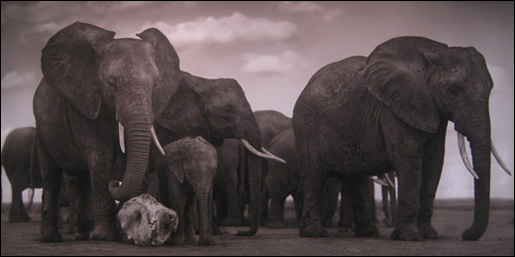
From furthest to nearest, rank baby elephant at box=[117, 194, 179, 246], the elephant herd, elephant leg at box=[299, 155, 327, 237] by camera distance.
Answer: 1. elephant leg at box=[299, 155, 327, 237]
2. the elephant herd
3. baby elephant at box=[117, 194, 179, 246]

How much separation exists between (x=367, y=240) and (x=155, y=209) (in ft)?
11.2

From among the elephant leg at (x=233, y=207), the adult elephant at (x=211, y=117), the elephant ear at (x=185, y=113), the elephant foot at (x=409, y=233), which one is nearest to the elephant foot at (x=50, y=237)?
the adult elephant at (x=211, y=117)

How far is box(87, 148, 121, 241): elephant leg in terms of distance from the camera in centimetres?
1012

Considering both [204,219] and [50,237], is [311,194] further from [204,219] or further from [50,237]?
[50,237]

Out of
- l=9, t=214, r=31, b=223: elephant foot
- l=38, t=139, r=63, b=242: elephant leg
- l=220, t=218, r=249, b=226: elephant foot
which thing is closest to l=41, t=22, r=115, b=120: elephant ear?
l=38, t=139, r=63, b=242: elephant leg

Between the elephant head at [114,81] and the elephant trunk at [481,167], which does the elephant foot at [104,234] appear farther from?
the elephant trunk at [481,167]

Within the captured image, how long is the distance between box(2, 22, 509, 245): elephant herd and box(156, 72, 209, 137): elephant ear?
0.06 ft

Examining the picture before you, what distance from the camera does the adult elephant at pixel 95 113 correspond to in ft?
31.6

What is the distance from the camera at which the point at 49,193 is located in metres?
11.0

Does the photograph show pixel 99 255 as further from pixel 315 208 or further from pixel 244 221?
pixel 244 221

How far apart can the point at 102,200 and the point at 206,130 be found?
3220mm

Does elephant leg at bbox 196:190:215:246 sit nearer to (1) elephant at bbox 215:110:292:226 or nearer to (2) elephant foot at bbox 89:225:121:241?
(2) elephant foot at bbox 89:225:121:241

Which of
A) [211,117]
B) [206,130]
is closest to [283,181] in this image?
[206,130]

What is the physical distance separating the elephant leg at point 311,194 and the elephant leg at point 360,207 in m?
0.62
